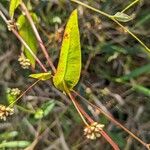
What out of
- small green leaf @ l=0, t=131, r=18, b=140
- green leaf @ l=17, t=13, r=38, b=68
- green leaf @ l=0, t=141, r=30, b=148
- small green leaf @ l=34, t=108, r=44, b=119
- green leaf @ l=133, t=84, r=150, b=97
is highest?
green leaf @ l=17, t=13, r=38, b=68

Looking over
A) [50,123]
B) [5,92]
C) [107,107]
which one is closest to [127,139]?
[107,107]

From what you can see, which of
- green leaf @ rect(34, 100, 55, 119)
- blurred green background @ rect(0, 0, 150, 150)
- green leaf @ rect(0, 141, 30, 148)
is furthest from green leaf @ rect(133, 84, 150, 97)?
green leaf @ rect(0, 141, 30, 148)

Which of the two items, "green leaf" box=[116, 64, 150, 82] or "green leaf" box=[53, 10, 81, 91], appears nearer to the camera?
"green leaf" box=[53, 10, 81, 91]

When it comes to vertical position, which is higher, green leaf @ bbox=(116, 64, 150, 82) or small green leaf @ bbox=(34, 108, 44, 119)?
small green leaf @ bbox=(34, 108, 44, 119)

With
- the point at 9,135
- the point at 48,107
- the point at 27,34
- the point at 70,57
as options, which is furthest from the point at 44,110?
the point at 70,57

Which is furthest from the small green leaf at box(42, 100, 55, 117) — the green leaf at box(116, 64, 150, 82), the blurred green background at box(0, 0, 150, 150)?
the green leaf at box(116, 64, 150, 82)

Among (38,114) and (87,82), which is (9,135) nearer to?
(38,114)

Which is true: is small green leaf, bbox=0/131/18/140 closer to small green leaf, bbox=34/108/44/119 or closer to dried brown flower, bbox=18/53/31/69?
small green leaf, bbox=34/108/44/119
